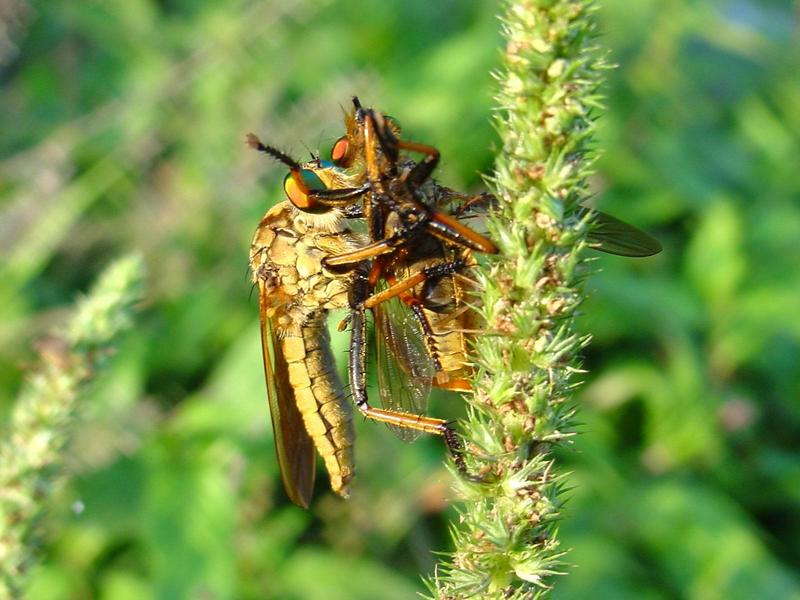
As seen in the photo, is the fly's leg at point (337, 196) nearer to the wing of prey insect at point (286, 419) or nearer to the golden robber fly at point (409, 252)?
the golden robber fly at point (409, 252)

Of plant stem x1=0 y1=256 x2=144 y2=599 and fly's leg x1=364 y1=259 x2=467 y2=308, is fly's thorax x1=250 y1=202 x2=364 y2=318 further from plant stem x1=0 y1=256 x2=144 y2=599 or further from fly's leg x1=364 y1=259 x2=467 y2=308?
plant stem x1=0 y1=256 x2=144 y2=599

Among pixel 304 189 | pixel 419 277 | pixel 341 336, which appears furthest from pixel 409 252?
pixel 341 336

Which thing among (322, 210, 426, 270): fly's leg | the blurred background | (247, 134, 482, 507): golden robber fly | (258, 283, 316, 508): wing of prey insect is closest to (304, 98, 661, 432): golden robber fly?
(322, 210, 426, 270): fly's leg

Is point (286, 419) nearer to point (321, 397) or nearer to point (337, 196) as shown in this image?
point (321, 397)

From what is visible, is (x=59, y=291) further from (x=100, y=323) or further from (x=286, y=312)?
(x=100, y=323)

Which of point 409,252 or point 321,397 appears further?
point 321,397

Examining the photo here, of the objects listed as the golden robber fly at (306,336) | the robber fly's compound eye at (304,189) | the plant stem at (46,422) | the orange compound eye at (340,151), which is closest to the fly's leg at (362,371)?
the golden robber fly at (306,336)
